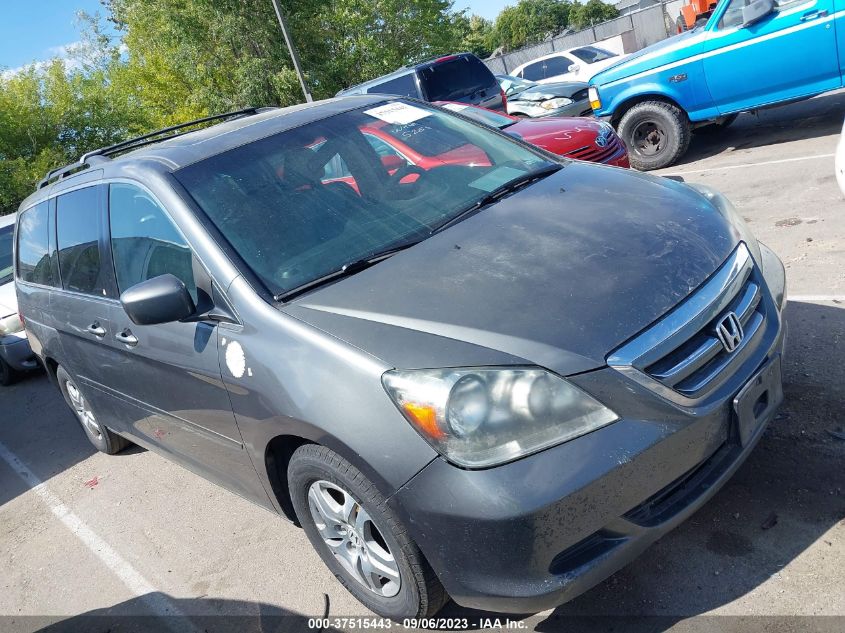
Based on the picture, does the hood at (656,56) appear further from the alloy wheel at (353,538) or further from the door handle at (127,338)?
the alloy wheel at (353,538)

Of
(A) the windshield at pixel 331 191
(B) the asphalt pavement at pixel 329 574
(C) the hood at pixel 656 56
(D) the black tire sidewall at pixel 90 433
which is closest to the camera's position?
(B) the asphalt pavement at pixel 329 574

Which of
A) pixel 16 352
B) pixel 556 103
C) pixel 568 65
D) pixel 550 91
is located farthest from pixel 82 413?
pixel 568 65

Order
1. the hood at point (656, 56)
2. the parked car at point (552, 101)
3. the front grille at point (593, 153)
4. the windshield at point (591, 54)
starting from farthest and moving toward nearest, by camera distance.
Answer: the windshield at point (591, 54), the parked car at point (552, 101), the hood at point (656, 56), the front grille at point (593, 153)

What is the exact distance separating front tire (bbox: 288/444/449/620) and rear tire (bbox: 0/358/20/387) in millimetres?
6257

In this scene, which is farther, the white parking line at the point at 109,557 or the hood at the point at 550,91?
the hood at the point at 550,91

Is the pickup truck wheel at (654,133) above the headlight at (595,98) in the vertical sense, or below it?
below

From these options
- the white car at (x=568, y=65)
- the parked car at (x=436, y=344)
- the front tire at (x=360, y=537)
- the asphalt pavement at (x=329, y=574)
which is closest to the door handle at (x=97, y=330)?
the parked car at (x=436, y=344)

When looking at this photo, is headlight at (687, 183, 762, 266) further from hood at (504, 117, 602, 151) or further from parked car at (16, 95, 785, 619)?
hood at (504, 117, 602, 151)

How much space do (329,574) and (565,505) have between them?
5.08 ft

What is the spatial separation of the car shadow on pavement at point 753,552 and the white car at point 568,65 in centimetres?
1518

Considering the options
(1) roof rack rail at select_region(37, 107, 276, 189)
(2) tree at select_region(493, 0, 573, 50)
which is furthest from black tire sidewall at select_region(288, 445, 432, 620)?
(2) tree at select_region(493, 0, 573, 50)

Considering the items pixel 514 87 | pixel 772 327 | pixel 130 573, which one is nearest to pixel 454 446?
pixel 772 327

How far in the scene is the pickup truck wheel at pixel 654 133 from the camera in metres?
8.54

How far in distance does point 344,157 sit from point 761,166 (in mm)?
5748
